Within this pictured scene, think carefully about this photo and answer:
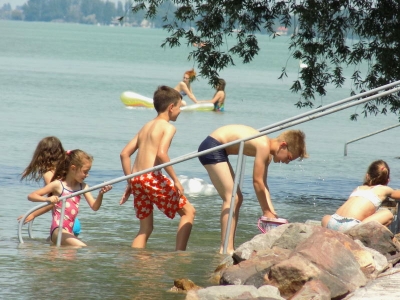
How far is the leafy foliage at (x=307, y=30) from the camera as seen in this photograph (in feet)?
40.8

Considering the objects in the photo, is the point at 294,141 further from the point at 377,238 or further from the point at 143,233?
the point at 143,233

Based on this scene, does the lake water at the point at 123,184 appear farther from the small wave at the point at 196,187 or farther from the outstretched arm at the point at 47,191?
the outstretched arm at the point at 47,191

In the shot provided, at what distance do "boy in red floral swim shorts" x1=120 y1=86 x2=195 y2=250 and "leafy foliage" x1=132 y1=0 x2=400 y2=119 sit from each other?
5004 mm

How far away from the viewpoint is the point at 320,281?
5.77 meters

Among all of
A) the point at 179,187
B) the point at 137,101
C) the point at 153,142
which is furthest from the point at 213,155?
the point at 137,101

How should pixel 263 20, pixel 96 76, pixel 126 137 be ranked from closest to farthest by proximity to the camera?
pixel 263 20 → pixel 126 137 → pixel 96 76

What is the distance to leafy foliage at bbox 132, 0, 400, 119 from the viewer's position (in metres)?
12.4

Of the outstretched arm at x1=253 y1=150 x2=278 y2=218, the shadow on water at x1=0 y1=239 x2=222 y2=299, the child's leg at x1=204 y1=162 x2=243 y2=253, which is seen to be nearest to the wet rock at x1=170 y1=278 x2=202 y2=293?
the shadow on water at x1=0 y1=239 x2=222 y2=299

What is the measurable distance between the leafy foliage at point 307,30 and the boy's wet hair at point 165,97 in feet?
16.3

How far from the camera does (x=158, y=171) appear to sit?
7.66 metres

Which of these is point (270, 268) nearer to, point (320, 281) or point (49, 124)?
point (320, 281)

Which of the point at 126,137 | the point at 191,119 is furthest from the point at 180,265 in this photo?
the point at 191,119

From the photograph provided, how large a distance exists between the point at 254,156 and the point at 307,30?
18.0ft

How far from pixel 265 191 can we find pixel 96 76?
4380 cm
